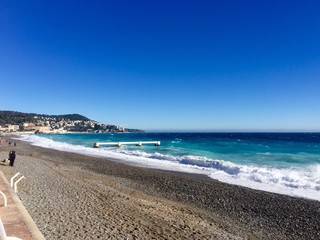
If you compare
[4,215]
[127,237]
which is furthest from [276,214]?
[4,215]

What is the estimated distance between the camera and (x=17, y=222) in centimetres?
603

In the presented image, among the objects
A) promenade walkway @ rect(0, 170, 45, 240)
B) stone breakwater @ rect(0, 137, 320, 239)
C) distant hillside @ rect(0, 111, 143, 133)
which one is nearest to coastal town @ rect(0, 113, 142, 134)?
distant hillside @ rect(0, 111, 143, 133)

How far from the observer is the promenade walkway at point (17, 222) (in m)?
5.33

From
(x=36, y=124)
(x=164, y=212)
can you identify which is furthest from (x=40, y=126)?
(x=164, y=212)

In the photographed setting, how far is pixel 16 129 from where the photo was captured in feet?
521

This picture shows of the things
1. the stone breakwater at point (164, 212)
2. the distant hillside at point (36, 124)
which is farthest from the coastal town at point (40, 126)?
the stone breakwater at point (164, 212)

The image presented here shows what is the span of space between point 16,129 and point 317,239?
17036cm

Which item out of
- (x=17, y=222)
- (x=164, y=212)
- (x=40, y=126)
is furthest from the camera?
(x=40, y=126)

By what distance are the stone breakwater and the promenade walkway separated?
0.80m

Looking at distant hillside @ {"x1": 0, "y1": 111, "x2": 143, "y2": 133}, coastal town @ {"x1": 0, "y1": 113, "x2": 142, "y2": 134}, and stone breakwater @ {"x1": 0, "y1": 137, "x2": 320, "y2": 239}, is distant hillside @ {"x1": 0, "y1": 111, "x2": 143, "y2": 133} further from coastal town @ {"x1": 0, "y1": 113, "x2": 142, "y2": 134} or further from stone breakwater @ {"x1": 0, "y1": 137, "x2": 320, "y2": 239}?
stone breakwater @ {"x1": 0, "y1": 137, "x2": 320, "y2": 239}

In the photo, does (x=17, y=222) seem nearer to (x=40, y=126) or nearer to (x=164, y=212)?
(x=164, y=212)

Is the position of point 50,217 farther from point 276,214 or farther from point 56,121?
point 56,121

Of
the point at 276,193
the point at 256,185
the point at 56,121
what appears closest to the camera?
the point at 276,193

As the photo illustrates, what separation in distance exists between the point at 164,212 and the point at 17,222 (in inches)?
204
